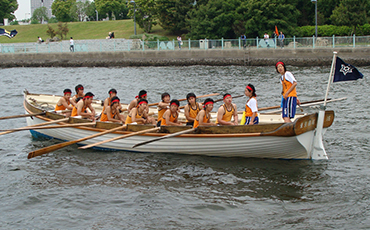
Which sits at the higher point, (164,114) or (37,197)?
(164,114)

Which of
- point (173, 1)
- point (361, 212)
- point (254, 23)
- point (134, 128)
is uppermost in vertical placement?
point (173, 1)

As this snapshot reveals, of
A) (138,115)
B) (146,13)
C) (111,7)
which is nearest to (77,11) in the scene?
(111,7)

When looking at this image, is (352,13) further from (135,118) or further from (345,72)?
(135,118)

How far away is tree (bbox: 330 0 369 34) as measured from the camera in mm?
42219

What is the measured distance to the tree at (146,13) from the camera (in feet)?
197

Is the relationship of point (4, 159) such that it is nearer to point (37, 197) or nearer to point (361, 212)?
point (37, 197)

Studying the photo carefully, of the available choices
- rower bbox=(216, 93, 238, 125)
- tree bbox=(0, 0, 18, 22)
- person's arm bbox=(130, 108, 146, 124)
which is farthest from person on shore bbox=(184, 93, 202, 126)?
tree bbox=(0, 0, 18, 22)

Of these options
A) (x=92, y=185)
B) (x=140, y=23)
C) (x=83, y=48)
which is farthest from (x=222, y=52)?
(x=92, y=185)

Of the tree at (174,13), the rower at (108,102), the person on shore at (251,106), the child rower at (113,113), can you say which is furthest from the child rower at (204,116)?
the tree at (174,13)

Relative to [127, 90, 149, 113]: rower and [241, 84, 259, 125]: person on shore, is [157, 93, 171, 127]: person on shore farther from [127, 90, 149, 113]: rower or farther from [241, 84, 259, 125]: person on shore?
[241, 84, 259, 125]: person on shore

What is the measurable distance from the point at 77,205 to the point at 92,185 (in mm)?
1096

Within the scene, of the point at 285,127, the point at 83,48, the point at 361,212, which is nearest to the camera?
the point at 361,212

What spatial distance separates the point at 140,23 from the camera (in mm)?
63062

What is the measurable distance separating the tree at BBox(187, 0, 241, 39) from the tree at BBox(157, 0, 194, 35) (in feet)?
15.3
